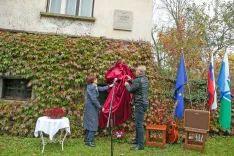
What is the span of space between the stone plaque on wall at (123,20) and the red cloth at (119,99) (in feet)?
6.03

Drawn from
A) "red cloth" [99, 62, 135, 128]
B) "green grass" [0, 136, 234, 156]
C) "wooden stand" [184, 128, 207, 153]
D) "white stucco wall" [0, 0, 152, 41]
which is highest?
"white stucco wall" [0, 0, 152, 41]

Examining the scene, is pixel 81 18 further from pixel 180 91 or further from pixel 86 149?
pixel 86 149

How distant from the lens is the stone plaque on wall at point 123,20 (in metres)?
6.90

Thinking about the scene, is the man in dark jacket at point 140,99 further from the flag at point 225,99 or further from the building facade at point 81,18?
the building facade at point 81,18

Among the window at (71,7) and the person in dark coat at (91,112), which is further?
the window at (71,7)

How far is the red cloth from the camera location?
5375 mm

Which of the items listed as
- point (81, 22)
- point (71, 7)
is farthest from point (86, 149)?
point (71, 7)

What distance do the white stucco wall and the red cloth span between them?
177 cm

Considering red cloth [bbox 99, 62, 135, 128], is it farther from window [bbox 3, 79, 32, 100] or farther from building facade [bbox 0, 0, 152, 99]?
window [bbox 3, 79, 32, 100]

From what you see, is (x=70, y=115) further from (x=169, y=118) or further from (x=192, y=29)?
(x=192, y=29)

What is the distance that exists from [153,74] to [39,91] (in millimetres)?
3589

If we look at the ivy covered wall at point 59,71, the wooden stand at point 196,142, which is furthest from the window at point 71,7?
the wooden stand at point 196,142

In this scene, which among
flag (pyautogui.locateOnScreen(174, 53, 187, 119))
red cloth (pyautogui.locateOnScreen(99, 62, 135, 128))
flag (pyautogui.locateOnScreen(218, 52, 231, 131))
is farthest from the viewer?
flag (pyautogui.locateOnScreen(174, 53, 187, 119))

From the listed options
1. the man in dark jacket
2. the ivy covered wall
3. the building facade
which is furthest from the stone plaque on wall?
the man in dark jacket
